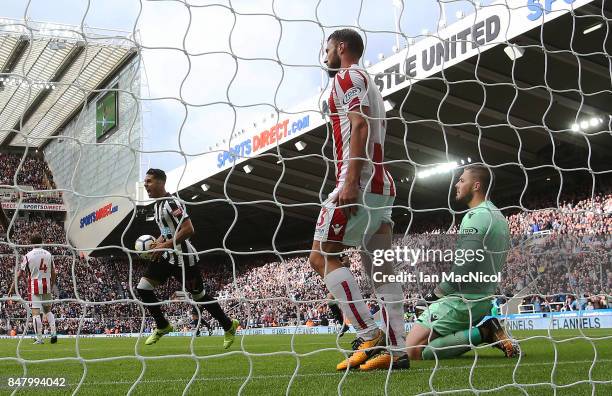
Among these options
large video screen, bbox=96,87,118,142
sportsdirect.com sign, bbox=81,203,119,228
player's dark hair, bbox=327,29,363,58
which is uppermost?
sportsdirect.com sign, bbox=81,203,119,228

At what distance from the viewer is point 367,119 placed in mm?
3025

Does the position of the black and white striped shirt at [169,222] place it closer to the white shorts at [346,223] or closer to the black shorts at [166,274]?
the black shorts at [166,274]

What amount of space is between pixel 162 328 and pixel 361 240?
3074 mm

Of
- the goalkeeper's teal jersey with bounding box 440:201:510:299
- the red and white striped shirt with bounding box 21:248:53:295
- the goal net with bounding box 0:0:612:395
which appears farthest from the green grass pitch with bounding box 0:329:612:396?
the red and white striped shirt with bounding box 21:248:53:295

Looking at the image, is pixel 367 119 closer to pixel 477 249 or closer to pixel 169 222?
pixel 477 249

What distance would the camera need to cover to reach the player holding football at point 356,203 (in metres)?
2.97

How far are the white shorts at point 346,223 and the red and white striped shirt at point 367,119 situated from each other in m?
0.06

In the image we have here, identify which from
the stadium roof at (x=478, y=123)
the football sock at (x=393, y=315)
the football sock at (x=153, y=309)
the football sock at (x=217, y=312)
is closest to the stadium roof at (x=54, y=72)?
the football sock at (x=153, y=309)

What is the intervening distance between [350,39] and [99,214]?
25.3 metres

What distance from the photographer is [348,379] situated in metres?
3.09

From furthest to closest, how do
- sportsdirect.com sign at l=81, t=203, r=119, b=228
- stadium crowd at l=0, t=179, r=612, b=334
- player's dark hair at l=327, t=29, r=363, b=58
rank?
sportsdirect.com sign at l=81, t=203, r=119, b=228 → stadium crowd at l=0, t=179, r=612, b=334 → player's dark hair at l=327, t=29, r=363, b=58

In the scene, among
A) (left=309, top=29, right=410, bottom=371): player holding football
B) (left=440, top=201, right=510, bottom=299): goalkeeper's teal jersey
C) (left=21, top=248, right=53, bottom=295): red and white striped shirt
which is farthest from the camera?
(left=21, top=248, right=53, bottom=295): red and white striped shirt

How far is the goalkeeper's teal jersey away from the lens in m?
4.08

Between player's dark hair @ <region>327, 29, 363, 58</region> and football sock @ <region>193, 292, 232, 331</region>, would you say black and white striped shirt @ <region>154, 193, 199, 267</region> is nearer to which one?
football sock @ <region>193, 292, 232, 331</region>
